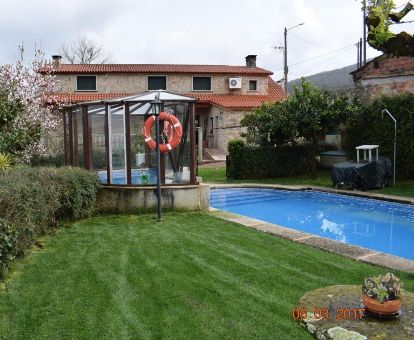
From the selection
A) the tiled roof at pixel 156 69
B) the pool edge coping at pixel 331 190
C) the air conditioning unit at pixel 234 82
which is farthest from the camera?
the air conditioning unit at pixel 234 82

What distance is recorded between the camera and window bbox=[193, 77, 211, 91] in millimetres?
28562

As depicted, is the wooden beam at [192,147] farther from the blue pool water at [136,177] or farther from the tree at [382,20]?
the tree at [382,20]

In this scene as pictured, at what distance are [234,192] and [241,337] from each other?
38.6 ft

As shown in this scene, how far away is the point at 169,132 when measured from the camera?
1005 cm

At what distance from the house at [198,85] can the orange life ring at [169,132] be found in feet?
49.8

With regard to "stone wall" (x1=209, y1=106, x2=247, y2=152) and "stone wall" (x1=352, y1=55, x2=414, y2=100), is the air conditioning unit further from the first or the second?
"stone wall" (x1=352, y1=55, x2=414, y2=100)

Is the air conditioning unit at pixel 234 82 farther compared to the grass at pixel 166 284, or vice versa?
the air conditioning unit at pixel 234 82

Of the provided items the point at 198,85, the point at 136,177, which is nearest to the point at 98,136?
the point at 136,177

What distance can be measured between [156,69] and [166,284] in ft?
79.7

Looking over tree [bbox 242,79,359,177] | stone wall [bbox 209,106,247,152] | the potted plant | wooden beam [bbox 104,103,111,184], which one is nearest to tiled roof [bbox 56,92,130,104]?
stone wall [bbox 209,106,247,152]

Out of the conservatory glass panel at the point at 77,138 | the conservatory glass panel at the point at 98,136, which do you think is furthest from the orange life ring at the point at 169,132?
the conservatory glass panel at the point at 77,138

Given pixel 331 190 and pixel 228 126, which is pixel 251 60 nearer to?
pixel 228 126

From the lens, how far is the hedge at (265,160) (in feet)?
56.4

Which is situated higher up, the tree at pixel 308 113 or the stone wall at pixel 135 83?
the stone wall at pixel 135 83
